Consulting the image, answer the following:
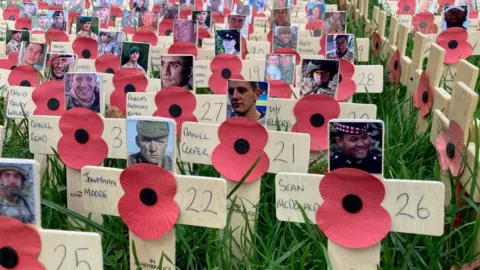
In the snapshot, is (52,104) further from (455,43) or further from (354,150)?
(455,43)

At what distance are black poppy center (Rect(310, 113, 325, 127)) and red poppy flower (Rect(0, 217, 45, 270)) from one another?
749mm

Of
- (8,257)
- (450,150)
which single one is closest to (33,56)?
(8,257)

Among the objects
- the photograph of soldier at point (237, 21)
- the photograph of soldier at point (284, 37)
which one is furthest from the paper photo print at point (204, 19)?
the photograph of soldier at point (284, 37)

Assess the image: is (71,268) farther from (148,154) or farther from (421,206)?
(421,206)

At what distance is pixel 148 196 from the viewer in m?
1.09

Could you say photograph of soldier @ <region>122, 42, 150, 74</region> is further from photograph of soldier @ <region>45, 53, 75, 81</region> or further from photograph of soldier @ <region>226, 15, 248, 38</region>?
photograph of soldier @ <region>226, 15, 248, 38</region>

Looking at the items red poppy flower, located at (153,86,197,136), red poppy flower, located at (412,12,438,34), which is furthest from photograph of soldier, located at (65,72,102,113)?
red poppy flower, located at (412,12,438,34)

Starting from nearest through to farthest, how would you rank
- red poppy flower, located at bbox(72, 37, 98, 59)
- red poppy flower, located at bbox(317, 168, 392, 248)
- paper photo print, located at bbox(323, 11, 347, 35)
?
red poppy flower, located at bbox(317, 168, 392, 248), red poppy flower, located at bbox(72, 37, 98, 59), paper photo print, located at bbox(323, 11, 347, 35)

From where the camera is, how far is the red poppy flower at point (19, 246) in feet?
3.09

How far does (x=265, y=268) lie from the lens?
1.13 metres

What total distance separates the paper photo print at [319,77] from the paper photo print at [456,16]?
872mm

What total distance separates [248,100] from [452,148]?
0.44 m

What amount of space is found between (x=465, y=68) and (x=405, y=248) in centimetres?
Answer: 51

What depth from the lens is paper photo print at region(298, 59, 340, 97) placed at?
5.02ft
